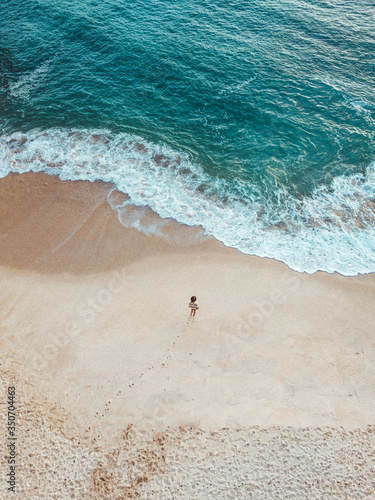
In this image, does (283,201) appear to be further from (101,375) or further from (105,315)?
(101,375)

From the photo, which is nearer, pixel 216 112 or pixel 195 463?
pixel 195 463

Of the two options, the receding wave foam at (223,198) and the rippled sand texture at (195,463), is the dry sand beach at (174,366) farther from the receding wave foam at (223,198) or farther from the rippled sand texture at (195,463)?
the receding wave foam at (223,198)

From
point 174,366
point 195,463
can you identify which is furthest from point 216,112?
point 195,463

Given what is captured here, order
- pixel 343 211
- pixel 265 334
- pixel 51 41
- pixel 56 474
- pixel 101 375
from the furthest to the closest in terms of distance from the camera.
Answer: pixel 51 41 < pixel 343 211 < pixel 265 334 < pixel 101 375 < pixel 56 474

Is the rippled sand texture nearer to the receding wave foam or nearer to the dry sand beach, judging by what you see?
the dry sand beach

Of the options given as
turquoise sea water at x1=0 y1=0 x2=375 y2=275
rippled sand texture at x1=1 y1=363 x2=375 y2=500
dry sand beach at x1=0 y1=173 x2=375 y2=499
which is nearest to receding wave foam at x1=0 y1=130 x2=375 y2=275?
turquoise sea water at x1=0 y1=0 x2=375 y2=275

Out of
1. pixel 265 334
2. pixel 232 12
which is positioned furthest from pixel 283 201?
pixel 232 12

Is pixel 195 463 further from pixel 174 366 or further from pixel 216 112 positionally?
pixel 216 112
